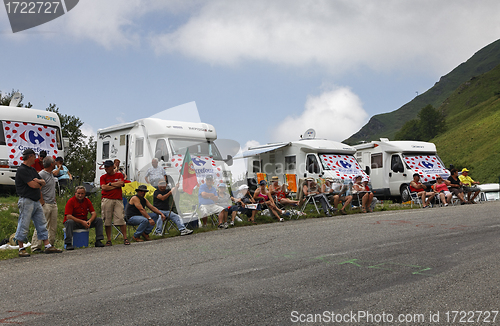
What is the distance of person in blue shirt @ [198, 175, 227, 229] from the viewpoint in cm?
1126

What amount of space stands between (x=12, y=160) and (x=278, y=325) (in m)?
12.4

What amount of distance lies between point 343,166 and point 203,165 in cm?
546

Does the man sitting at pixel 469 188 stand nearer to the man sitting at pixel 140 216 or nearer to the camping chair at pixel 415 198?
the camping chair at pixel 415 198

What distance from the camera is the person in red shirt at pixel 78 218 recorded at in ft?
28.6

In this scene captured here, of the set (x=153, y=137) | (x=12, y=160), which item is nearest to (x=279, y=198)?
(x=153, y=137)

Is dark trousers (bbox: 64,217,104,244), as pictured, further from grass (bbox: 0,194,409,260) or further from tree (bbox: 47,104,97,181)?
tree (bbox: 47,104,97,181)

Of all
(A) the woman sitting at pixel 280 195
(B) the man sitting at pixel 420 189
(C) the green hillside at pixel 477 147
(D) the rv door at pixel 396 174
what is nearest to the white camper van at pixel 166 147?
(A) the woman sitting at pixel 280 195

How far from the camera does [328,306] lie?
437 cm

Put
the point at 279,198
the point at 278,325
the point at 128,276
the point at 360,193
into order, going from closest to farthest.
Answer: the point at 278,325, the point at 128,276, the point at 279,198, the point at 360,193

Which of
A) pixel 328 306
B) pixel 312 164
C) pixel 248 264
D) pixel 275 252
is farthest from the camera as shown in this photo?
pixel 312 164

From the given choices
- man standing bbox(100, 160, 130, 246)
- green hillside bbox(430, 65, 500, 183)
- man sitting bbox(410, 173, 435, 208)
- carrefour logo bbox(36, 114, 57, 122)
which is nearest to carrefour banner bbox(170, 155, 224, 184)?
man standing bbox(100, 160, 130, 246)

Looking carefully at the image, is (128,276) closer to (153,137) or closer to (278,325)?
(278,325)

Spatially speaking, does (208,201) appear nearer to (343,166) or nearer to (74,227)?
(74,227)

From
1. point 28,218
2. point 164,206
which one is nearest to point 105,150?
point 164,206
